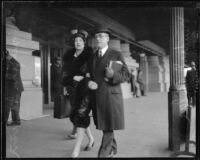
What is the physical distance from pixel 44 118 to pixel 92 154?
595mm

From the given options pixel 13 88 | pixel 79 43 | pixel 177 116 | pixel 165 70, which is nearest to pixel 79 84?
pixel 79 43

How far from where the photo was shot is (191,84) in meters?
2.34

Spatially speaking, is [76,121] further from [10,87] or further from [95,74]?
[10,87]

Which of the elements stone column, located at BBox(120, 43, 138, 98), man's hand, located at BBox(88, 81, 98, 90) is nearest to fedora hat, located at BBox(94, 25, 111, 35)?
stone column, located at BBox(120, 43, 138, 98)

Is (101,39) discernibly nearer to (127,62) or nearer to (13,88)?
(127,62)

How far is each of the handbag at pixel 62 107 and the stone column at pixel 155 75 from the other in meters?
0.91

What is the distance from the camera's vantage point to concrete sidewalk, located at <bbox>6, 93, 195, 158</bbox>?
91.0 inches

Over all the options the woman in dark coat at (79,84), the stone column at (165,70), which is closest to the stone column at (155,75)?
the stone column at (165,70)

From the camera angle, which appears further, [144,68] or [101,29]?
[144,68]

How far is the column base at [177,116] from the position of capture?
2.38 meters

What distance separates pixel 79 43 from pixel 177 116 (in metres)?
1.25

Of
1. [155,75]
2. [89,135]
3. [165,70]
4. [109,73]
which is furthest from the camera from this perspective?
[155,75]

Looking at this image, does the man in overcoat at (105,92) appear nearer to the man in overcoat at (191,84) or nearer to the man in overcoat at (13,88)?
the man in overcoat at (191,84)

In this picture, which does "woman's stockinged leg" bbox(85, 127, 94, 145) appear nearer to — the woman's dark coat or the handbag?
the woman's dark coat
